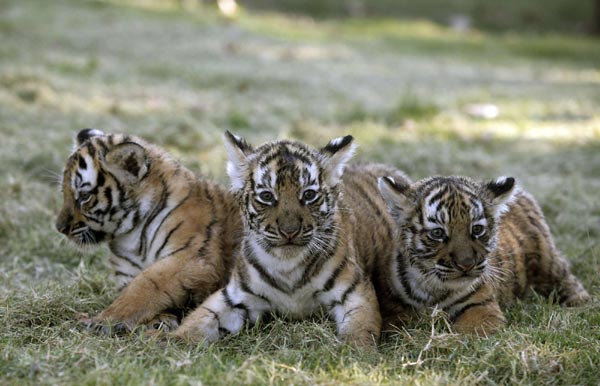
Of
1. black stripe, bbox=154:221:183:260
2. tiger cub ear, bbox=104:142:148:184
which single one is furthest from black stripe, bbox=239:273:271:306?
tiger cub ear, bbox=104:142:148:184

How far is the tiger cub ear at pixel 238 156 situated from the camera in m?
4.30

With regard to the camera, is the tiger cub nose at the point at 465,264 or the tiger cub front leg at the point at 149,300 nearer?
the tiger cub nose at the point at 465,264

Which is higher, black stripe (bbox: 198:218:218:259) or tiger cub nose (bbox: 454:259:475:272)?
tiger cub nose (bbox: 454:259:475:272)

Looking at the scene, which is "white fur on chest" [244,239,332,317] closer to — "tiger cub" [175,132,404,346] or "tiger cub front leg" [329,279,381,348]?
"tiger cub" [175,132,404,346]

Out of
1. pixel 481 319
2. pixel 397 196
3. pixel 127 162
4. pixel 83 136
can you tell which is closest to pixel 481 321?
pixel 481 319

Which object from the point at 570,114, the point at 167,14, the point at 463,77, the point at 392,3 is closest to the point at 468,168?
the point at 570,114

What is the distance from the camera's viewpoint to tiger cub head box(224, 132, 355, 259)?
3.97 meters

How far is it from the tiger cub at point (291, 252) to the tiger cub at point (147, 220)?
0.95ft

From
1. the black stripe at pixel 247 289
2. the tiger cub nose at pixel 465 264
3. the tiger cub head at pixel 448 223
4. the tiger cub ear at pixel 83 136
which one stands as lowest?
the black stripe at pixel 247 289

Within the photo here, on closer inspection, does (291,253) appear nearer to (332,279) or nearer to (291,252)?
(291,252)

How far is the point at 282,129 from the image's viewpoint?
8.77 m

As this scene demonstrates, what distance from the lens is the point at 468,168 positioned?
781cm

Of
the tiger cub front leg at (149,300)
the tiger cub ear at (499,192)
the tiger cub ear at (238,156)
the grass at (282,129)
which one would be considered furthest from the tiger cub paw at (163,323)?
the tiger cub ear at (499,192)

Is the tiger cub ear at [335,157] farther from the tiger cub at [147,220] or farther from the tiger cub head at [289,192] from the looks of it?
the tiger cub at [147,220]
